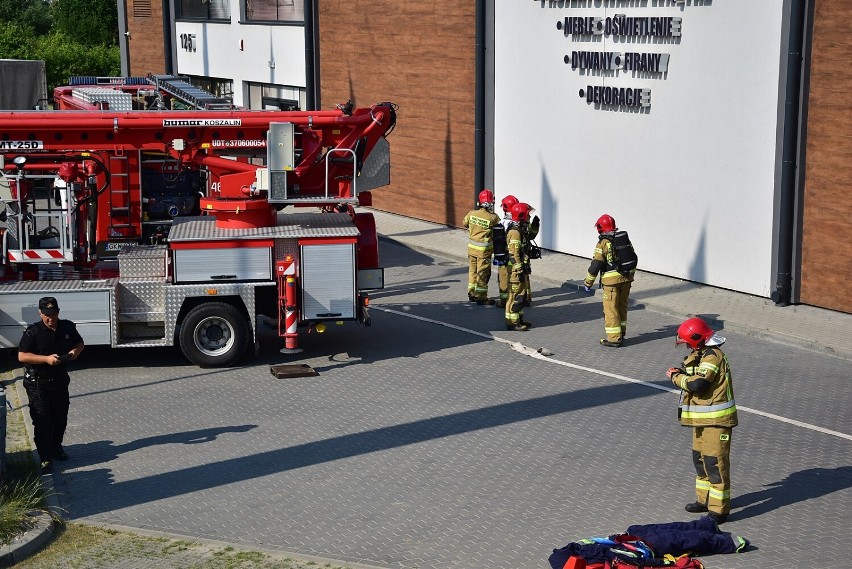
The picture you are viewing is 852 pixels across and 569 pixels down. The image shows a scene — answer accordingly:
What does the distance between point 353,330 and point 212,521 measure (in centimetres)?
674

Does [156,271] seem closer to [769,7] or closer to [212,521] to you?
[212,521]

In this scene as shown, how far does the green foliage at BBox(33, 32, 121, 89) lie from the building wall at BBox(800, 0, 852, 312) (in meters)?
29.8

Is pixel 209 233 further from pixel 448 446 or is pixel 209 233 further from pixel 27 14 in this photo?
pixel 27 14

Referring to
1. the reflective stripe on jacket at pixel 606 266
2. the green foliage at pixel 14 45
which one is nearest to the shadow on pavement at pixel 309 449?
the reflective stripe on jacket at pixel 606 266

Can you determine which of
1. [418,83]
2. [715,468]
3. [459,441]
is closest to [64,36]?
[418,83]

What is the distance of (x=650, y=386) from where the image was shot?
1344cm

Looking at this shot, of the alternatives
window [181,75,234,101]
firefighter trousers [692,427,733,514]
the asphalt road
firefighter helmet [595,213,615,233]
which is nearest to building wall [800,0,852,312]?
the asphalt road

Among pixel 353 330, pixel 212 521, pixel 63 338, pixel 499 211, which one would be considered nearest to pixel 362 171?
pixel 353 330

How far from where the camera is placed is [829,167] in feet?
53.6

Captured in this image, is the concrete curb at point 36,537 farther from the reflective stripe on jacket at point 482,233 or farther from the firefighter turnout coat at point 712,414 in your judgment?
the reflective stripe on jacket at point 482,233

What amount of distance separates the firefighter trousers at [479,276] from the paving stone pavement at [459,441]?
2.50ft

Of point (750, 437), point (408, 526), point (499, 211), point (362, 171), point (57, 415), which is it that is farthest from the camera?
point (499, 211)

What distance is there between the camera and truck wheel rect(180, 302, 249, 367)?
1394 cm

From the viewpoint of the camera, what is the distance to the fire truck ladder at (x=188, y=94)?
838 inches
